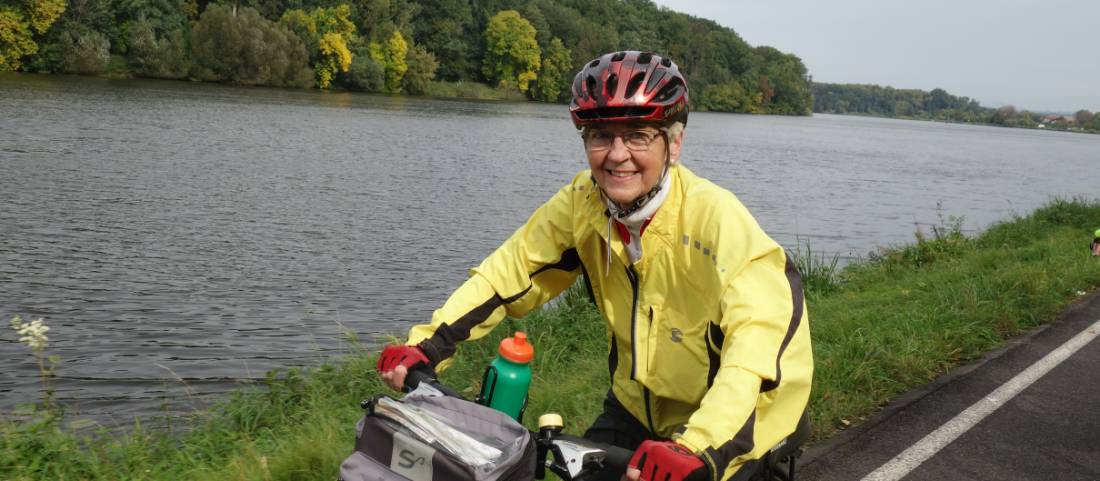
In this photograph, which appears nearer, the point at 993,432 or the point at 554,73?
the point at 993,432

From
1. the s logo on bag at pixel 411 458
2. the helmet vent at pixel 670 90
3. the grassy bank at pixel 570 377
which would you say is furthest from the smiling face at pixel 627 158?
the grassy bank at pixel 570 377

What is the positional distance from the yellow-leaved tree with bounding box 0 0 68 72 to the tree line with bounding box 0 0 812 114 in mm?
87

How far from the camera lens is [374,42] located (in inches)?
3376

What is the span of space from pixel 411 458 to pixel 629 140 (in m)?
1.22

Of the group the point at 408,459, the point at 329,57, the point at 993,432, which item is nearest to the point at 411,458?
the point at 408,459

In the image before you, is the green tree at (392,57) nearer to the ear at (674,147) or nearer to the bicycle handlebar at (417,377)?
the ear at (674,147)

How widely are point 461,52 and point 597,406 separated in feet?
310

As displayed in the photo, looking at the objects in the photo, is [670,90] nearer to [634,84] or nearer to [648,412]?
[634,84]

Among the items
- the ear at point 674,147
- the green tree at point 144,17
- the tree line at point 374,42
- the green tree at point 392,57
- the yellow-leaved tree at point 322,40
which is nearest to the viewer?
the ear at point 674,147

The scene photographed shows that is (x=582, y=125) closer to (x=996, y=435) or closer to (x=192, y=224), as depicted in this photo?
(x=996, y=435)

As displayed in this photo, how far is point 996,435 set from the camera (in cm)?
538

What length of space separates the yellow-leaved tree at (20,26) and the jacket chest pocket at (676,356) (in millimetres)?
64451

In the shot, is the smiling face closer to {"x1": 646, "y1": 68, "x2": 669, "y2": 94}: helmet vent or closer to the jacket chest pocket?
{"x1": 646, "y1": 68, "x2": 669, "y2": 94}: helmet vent

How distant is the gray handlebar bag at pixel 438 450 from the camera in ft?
6.75
